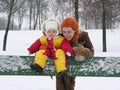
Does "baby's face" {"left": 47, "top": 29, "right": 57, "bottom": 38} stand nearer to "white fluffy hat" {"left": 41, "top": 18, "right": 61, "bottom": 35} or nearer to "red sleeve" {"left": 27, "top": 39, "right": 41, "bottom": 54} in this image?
"white fluffy hat" {"left": 41, "top": 18, "right": 61, "bottom": 35}

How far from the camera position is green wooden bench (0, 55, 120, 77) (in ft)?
14.2

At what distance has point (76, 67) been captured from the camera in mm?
4352

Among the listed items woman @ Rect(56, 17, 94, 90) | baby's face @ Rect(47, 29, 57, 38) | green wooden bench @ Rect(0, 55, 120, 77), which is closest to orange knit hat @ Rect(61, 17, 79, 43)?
woman @ Rect(56, 17, 94, 90)

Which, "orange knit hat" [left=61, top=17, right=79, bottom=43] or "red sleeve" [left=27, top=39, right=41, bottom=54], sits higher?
"orange knit hat" [left=61, top=17, right=79, bottom=43]

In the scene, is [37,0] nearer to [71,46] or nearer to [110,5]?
[110,5]

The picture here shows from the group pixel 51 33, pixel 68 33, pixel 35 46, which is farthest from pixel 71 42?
pixel 35 46

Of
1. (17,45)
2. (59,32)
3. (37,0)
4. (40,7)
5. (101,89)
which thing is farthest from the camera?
(40,7)

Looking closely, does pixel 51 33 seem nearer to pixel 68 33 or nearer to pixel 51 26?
pixel 51 26

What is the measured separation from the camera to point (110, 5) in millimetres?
23625

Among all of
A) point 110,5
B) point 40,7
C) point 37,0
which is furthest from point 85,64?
point 40,7

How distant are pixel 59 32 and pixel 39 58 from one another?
468 mm

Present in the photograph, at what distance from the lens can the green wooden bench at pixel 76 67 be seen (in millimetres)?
4320

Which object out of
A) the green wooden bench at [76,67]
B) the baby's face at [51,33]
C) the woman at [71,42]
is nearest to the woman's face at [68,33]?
the woman at [71,42]

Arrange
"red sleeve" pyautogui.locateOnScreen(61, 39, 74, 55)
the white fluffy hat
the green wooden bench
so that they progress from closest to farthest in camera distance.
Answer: "red sleeve" pyautogui.locateOnScreen(61, 39, 74, 55) < the white fluffy hat < the green wooden bench
